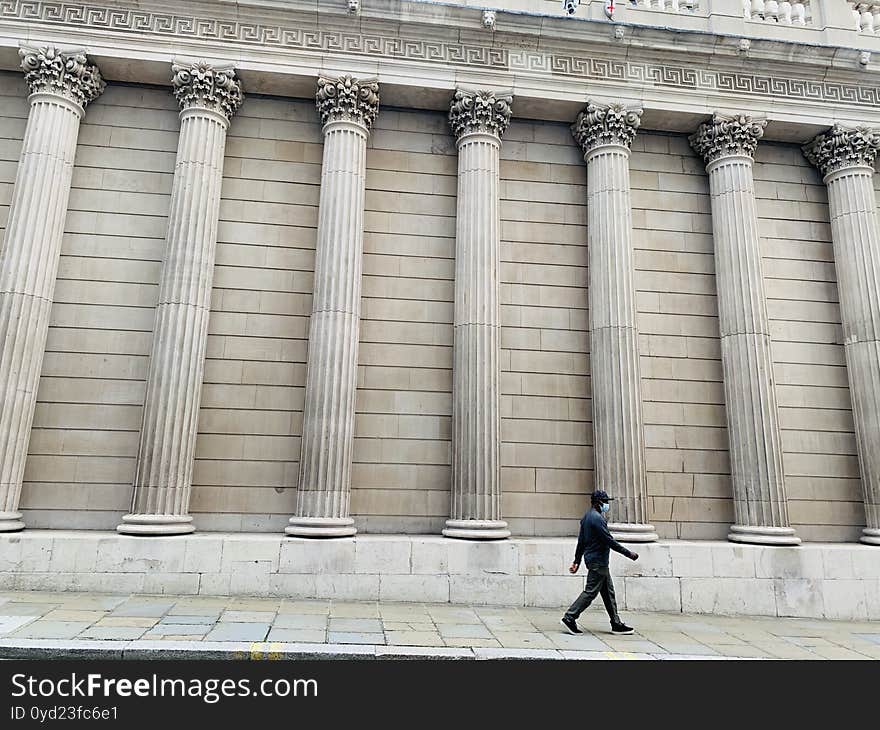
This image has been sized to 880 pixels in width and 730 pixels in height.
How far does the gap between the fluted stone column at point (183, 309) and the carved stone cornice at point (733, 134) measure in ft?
39.3

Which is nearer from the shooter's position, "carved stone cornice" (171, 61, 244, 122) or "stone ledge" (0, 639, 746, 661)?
"stone ledge" (0, 639, 746, 661)

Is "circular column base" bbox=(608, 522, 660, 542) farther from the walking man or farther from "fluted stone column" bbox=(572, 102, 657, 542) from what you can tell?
the walking man

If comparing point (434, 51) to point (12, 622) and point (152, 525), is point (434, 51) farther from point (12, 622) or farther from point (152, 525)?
point (12, 622)

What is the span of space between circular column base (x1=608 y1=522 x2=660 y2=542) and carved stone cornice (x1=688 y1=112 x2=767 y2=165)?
9.66 metres

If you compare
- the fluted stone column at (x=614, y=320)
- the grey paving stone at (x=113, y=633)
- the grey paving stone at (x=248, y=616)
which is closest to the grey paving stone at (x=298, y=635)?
the grey paving stone at (x=248, y=616)

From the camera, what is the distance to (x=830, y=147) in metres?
16.3

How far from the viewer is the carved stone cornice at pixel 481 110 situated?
15.0m

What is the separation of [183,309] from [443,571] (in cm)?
791

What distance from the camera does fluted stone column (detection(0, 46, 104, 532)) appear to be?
1257 centimetres

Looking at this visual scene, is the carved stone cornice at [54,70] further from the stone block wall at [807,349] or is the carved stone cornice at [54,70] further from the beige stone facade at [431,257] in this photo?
the stone block wall at [807,349]

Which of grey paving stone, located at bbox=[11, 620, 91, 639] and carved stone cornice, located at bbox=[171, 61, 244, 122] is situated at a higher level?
carved stone cornice, located at bbox=[171, 61, 244, 122]

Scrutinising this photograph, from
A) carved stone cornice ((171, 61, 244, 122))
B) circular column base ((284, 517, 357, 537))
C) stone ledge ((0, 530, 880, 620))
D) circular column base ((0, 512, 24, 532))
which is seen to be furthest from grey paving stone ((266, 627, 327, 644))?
carved stone cornice ((171, 61, 244, 122))

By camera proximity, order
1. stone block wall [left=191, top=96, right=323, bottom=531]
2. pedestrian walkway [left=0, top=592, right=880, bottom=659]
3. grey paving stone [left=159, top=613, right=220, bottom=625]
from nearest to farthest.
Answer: pedestrian walkway [left=0, top=592, right=880, bottom=659] < grey paving stone [left=159, top=613, right=220, bottom=625] < stone block wall [left=191, top=96, right=323, bottom=531]

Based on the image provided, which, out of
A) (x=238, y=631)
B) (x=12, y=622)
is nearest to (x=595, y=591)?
(x=238, y=631)
